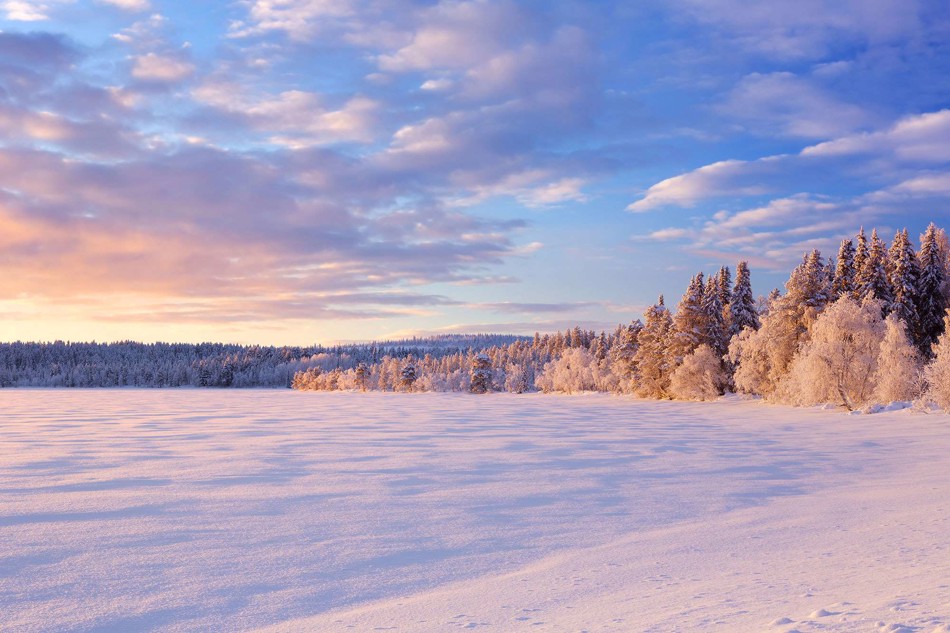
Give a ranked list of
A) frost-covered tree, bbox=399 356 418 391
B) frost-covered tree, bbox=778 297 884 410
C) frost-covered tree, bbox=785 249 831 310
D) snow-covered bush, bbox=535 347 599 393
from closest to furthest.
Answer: frost-covered tree, bbox=778 297 884 410 → frost-covered tree, bbox=785 249 831 310 → snow-covered bush, bbox=535 347 599 393 → frost-covered tree, bbox=399 356 418 391

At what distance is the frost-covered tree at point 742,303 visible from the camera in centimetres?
Answer: 6275

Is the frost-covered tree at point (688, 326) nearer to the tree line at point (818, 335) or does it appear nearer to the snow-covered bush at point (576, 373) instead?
the tree line at point (818, 335)

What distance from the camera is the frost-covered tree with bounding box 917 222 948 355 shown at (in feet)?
177

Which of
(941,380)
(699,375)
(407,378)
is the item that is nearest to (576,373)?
(407,378)

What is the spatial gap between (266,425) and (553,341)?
139742 mm

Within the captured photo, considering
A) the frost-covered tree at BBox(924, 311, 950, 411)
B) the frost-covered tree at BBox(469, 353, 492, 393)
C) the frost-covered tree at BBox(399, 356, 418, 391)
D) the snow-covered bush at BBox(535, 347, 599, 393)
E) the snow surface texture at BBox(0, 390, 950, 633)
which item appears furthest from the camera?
the frost-covered tree at BBox(399, 356, 418, 391)

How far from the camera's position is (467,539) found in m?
9.31

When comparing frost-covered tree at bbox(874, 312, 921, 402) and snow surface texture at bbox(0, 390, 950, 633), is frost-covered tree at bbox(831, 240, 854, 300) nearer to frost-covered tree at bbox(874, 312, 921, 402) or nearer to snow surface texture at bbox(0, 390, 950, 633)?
frost-covered tree at bbox(874, 312, 921, 402)

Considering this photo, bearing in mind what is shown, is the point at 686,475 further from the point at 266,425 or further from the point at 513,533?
the point at 266,425

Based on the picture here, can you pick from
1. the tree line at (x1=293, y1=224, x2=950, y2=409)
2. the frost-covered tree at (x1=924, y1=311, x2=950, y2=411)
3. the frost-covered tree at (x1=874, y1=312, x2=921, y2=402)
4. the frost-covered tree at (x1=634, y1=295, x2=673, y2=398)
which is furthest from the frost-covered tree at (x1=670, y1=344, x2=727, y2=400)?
the frost-covered tree at (x1=924, y1=311, x2=950, y2=411)

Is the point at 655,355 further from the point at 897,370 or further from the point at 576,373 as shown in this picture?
the point at 576,373

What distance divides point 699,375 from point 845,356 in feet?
54.1

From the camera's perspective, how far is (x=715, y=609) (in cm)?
612

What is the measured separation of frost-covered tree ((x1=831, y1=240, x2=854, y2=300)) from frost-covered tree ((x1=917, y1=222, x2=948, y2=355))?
5135mm
